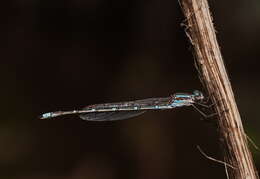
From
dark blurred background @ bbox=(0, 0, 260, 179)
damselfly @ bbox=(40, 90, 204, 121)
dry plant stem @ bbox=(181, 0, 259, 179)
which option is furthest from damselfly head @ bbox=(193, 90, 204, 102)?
dark blurred background @ bbox=(0, 0, 260, 179)

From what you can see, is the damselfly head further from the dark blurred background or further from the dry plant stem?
the dark blurred background

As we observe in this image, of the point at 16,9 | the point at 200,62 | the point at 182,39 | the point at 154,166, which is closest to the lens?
the point at 200,62

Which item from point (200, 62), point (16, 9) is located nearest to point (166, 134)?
point (16, 9)

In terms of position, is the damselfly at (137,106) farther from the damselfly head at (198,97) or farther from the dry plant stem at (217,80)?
the dry plant stem at (217,80)

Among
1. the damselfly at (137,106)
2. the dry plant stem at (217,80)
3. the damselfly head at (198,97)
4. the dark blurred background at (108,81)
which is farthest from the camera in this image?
the dark blurred background at (108,81)

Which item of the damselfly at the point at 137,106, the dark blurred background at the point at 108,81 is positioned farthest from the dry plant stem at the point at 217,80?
the dark blurred background at the point at 108,81

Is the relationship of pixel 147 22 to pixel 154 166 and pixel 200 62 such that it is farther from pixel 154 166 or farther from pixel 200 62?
pixel 200 62

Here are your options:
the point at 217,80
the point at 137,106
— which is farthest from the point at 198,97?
the point at 217,80
